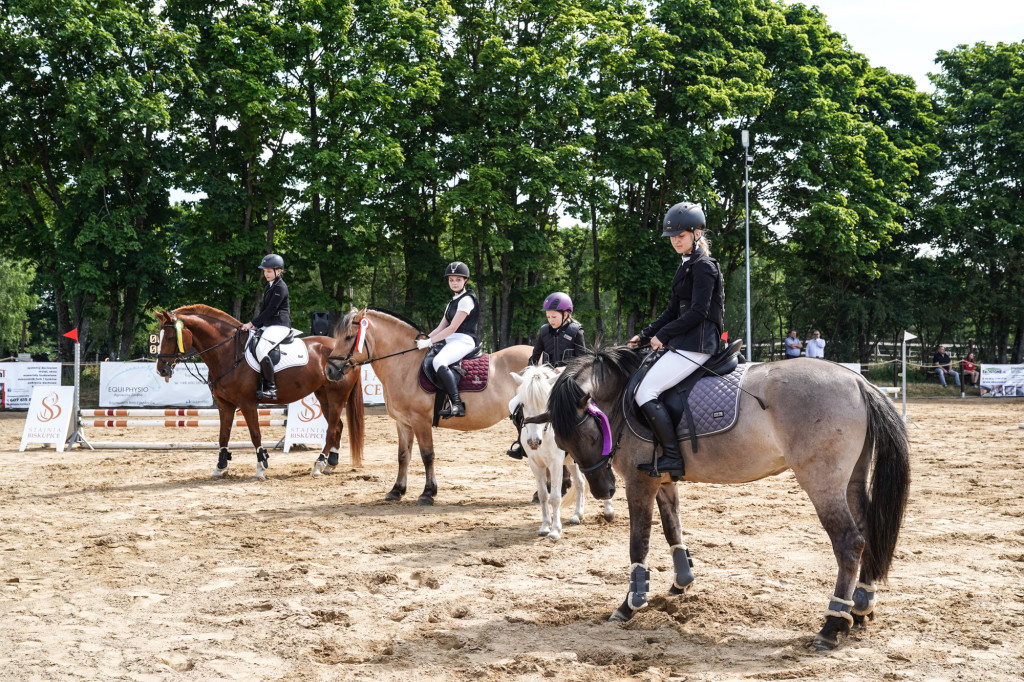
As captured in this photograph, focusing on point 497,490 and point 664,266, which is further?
point 664,266

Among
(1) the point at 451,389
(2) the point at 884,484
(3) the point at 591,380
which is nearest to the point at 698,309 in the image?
(3) the point at 591,380

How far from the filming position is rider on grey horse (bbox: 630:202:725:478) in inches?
206

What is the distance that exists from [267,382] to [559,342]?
4.78m

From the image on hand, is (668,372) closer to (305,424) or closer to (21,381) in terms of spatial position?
(305,424)

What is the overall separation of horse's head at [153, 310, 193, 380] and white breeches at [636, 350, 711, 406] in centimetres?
805

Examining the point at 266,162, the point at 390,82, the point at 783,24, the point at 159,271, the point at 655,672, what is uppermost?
the point at 783,24

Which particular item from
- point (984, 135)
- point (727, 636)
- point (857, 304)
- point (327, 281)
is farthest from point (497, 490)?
point (984, 135)

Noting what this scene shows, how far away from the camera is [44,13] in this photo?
21.8m

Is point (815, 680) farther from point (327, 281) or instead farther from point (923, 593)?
point (327, 281)

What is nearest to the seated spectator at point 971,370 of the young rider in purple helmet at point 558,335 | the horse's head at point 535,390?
the young rider in purple helmet at point 558,335

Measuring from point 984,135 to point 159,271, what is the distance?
112ft

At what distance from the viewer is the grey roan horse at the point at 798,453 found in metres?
4.77

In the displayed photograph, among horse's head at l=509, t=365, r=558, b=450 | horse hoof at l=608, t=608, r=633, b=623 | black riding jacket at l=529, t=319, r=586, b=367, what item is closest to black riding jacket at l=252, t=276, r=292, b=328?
black riding jacket at l=529, t=319, r=586, b=367

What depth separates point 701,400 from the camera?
17.3ft
